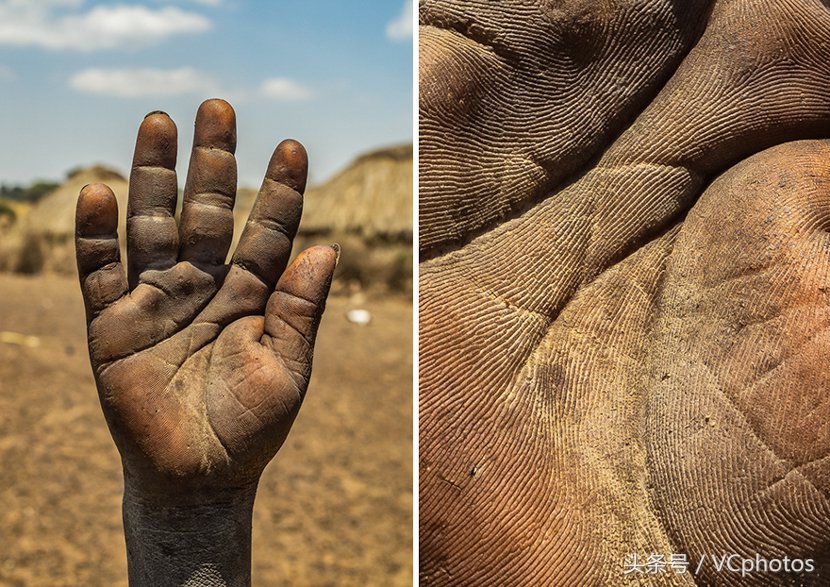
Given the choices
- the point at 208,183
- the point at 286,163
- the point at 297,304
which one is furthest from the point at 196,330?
the point at 286,163

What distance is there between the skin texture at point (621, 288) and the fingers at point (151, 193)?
64cm

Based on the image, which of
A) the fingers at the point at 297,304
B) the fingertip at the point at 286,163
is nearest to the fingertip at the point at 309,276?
the fingers at the point at 297,304

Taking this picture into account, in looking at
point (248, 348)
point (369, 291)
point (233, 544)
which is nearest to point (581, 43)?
point (248, 348)

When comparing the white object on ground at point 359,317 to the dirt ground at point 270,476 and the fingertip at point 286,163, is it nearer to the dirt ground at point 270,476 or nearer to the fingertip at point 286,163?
the dirt ground at point 270,476

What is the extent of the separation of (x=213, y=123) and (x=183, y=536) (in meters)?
0.98

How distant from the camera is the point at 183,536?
226 cm

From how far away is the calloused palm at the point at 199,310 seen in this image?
2.12m

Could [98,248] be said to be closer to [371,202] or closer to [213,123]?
[213,123]

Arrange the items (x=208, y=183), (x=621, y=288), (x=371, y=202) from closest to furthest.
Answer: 1. (x=208, y=183)
2. (x=621, y=288)
3. (x=371, y=202)

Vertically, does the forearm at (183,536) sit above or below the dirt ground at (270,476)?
above

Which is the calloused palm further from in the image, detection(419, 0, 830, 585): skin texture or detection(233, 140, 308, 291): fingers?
detection(419, 0, 830, 585): skin texture

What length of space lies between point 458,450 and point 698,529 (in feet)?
2.15

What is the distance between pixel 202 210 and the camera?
2178 millimetres

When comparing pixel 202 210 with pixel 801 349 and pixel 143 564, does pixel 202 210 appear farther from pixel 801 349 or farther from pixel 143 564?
pixel 801 349
